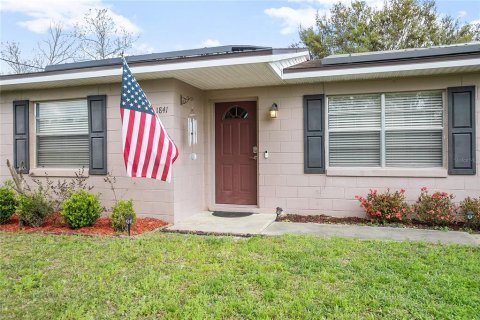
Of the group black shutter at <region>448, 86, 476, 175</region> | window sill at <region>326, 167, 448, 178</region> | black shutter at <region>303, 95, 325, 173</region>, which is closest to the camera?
black shutter at <region>448, 86, 476, 175</region>

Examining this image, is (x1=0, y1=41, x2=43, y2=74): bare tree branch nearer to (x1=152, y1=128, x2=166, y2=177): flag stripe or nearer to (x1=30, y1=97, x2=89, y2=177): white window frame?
(x1=30, y1=97, x2=89, y2=177): white window frame

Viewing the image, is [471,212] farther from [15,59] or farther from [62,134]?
[15,59]

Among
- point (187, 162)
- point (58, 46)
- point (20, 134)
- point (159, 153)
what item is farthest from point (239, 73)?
point (58, 46)

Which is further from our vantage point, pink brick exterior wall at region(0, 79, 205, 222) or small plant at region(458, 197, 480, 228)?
pink brick exterior wall at region(0, 79, 205, 222)

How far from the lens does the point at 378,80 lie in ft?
20.5

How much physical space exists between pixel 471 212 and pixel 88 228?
19.5 feet

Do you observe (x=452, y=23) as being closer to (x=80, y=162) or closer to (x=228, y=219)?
(x=228, y=219)

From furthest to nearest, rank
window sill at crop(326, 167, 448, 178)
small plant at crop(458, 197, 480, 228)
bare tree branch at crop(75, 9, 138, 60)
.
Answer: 1. bare tree branch at crop(75, 9, 138, 60)
2. window sill at crop(326, 167, 448, 178)
3. small plant at crop(458, 197, 480, 228)

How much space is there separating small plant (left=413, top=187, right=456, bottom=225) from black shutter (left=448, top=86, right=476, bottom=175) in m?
0.52

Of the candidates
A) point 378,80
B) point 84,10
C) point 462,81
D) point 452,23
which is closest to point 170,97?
point 378,80

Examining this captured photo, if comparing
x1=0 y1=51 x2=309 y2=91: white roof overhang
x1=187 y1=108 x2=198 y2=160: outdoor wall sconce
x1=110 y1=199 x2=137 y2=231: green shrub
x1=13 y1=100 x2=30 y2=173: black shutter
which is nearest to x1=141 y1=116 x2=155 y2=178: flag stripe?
x1=110 y1=199 x2=137 y2=231: green shrub

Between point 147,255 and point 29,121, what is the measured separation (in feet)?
15.6

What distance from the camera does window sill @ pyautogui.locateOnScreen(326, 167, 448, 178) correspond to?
6000mm

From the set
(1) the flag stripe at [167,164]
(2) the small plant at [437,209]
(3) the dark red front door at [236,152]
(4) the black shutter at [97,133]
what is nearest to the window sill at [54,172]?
(4) the black shutter at [97,133]
